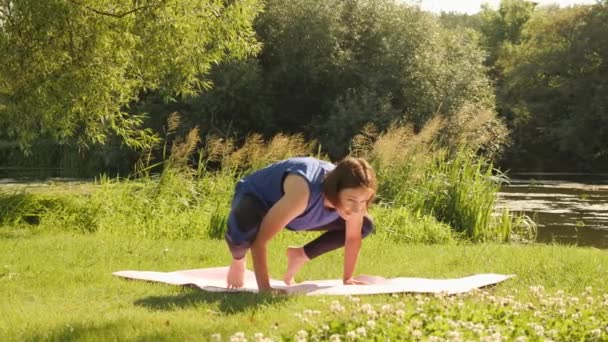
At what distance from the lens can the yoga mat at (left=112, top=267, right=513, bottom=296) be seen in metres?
5.27

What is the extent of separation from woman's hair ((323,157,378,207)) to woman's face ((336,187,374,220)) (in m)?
0.02

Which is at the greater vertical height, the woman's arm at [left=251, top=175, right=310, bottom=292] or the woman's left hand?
the woman's arm at [left=251, top=175, right=310, bottom=292]

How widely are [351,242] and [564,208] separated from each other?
1080cm

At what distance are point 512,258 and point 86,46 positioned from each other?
5649 mm

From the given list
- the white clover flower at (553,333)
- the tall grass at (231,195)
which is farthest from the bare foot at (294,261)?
the tall grass at (231,195)

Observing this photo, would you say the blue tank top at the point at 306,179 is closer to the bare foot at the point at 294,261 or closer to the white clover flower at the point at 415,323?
the bare foot at the point at 294,261

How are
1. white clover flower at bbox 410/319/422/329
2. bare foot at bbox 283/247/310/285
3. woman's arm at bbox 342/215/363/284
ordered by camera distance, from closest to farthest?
1. white clover flower at bbox 410/319/422/329
2. woman's arm at bbox 342/215/363/284
3. bare foot at bbox 283/247/310/285

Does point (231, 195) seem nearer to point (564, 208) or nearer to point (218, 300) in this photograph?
point (218, 300)

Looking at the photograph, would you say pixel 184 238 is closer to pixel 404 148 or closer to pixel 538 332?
pixel 404 148

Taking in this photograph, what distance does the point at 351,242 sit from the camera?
5578 millimetres

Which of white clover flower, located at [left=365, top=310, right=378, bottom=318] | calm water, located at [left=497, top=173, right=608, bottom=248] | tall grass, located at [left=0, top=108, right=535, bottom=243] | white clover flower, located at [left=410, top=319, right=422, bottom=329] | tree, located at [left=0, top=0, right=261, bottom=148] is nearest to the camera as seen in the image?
white clover flower, located at [left=410, top=319, right=422, bottom=329]

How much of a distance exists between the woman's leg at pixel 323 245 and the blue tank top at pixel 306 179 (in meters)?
0.21

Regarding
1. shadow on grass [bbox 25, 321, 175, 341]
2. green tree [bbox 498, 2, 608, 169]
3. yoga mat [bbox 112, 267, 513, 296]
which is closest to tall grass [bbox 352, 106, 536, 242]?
yoga mat [bbox 112, 267, 513, 296]

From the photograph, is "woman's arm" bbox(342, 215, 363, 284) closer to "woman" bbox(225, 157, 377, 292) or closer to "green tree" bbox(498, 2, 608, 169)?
"woman" bbox(225, 157, 377, 292)
